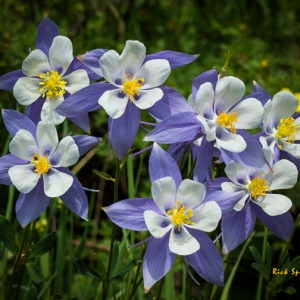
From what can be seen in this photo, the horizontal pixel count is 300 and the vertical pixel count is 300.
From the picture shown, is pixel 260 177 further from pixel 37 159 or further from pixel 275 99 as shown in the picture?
pixel 37 159

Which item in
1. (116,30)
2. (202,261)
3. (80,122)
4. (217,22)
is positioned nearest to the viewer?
(202,261)

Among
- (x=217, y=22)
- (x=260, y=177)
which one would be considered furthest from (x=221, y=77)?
(x=217, y=22)

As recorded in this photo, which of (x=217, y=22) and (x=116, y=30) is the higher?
(x=217, y=22)

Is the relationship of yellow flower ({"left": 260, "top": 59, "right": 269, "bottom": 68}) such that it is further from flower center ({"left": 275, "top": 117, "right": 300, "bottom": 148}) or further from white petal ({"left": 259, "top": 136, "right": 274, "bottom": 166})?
white petal ({"left": 259, "top": 136, "right": 274, "bottom": 166})

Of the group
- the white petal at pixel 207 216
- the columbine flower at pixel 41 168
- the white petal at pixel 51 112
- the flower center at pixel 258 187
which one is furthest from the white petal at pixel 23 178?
the flower center at pixel 258 187

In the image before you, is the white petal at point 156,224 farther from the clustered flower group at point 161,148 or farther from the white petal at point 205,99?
the white petal at point 205,99

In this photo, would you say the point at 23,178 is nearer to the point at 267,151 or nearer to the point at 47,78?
the point at 47,78

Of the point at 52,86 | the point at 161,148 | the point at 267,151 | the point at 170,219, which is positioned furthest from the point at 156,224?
the point at 52,86
